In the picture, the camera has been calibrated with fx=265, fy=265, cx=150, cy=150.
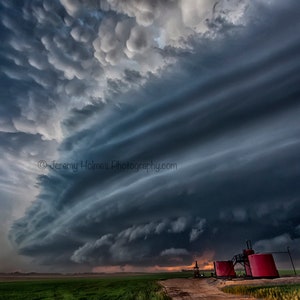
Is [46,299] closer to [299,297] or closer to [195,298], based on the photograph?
[195,298]

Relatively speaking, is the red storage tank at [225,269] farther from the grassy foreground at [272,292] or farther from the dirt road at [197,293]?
the grassy foreground at [272,292]

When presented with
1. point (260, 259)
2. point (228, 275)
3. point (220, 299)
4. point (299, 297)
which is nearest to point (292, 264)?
point (228, 275)

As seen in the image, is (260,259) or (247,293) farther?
(260,259)

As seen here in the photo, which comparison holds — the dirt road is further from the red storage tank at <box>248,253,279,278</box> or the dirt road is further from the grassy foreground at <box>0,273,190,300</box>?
the red storage tank at <box>248,253,279,278</box>

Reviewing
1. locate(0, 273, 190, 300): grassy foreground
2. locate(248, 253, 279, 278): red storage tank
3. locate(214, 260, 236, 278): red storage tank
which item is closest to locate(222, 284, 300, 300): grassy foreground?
locate(0, 273, 190, 300): grassy foreground

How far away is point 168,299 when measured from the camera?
1340 inches

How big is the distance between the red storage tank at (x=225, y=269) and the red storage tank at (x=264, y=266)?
1616 cm

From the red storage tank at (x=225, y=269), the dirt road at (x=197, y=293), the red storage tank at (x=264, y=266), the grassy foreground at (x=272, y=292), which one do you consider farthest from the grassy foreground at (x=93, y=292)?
the red storage tank at (x=264, y=266)

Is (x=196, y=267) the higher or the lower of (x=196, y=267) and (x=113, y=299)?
the higher

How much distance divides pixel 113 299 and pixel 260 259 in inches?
1173

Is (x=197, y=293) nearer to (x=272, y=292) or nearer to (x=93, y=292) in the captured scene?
(x=272, y=292)

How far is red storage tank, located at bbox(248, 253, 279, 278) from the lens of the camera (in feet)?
163

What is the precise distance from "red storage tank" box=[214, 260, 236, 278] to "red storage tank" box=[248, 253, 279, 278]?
16.2 m

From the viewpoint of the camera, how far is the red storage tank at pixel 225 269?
217 feet
